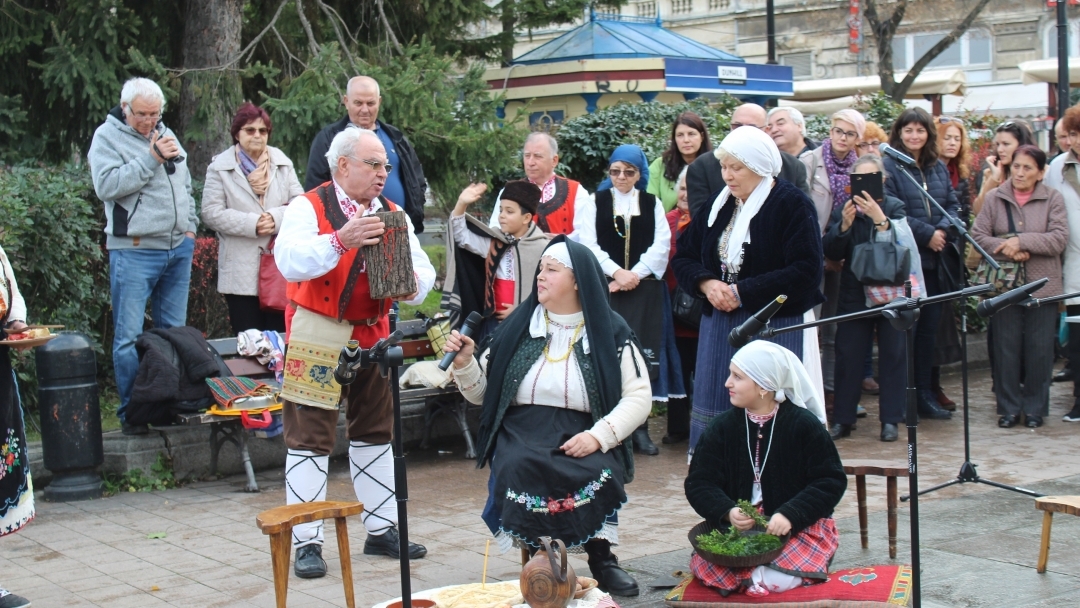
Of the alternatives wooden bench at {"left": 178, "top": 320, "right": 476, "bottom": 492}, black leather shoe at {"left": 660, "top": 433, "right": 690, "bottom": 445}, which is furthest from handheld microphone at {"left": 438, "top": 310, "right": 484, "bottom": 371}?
black leather shoe at {"left": 660, "top": 433, "right": 690, "bottom": 445}

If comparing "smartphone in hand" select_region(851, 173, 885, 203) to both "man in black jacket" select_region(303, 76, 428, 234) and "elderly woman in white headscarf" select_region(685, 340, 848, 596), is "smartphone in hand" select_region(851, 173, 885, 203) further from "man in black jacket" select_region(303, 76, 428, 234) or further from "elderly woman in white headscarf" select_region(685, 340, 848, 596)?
"elderly woman in white headscarf" select_region(685, 340, 848, 596)

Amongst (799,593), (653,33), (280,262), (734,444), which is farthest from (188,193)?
(653,33)

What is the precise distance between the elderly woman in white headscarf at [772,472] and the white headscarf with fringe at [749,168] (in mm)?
1134

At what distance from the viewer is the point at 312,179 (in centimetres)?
790

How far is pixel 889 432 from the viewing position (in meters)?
8.49

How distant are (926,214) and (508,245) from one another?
3310 mm

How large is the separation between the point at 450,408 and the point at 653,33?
54.0ft

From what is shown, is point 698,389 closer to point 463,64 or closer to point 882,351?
point 882,351

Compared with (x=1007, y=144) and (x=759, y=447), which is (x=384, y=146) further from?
(x=1007, y=144)

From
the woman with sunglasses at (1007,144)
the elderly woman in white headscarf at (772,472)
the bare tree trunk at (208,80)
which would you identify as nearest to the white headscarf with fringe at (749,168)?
the elderly woman in white headscarf at (772,472)

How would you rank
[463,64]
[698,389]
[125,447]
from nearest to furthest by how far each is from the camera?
1. [698,389]
2. [125,447]
3. [463,64]

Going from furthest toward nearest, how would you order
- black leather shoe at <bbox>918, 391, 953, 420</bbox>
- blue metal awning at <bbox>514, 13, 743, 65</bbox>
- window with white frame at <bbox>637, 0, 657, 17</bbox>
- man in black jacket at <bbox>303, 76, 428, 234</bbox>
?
window with white frame at <bbox>637, 0, 657, 17</bbox>
blue metal awning at <bbox>514, 13, 743, 65</bbox>
black leather shoe at <bbox>918, 391, 953, 420</bbox>
man in black jacket at <bbox>303, 76, 428, 234</bbox>

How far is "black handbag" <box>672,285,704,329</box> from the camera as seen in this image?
7922mm

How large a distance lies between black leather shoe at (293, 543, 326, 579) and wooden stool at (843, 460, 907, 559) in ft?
7.91
